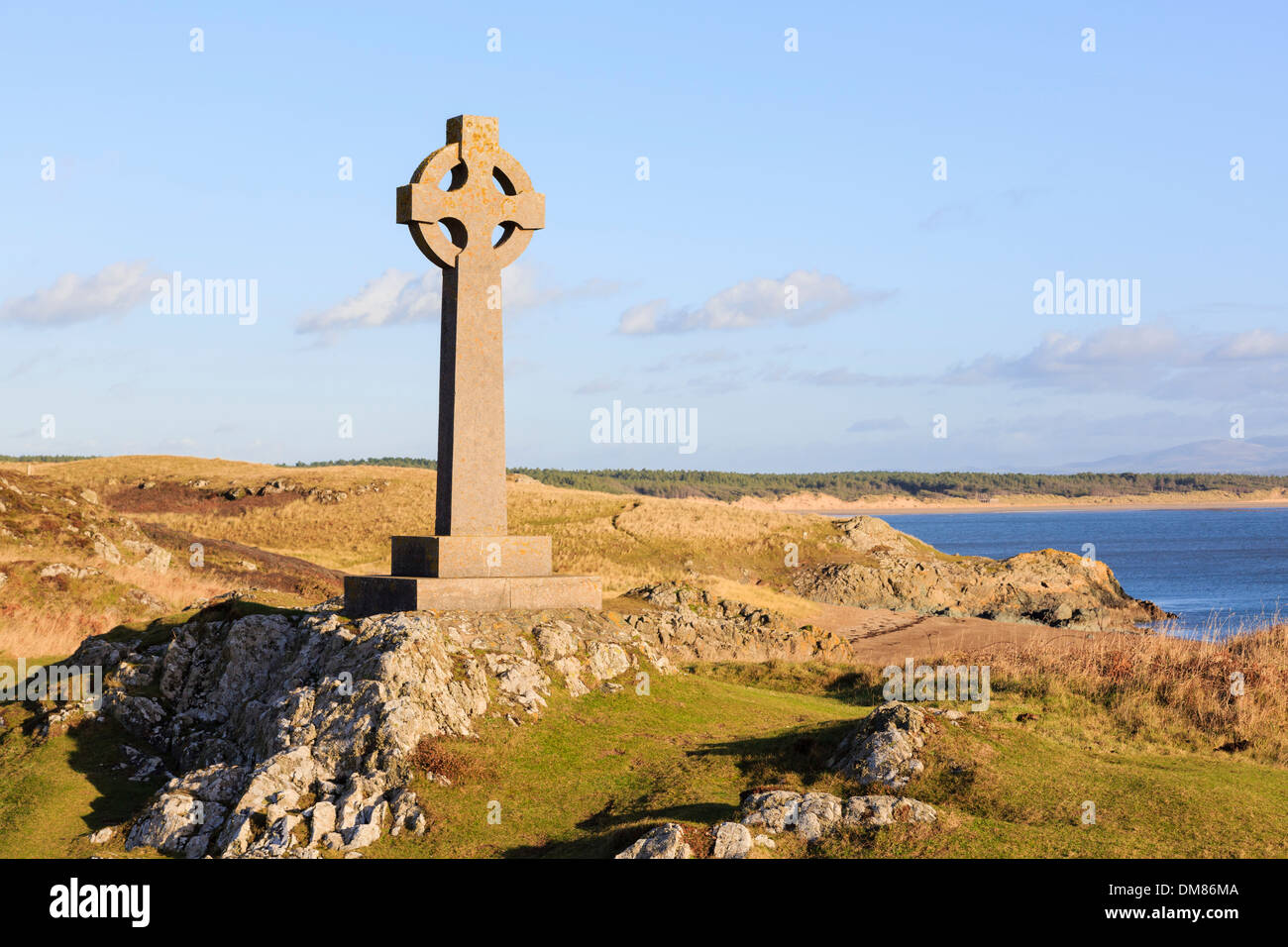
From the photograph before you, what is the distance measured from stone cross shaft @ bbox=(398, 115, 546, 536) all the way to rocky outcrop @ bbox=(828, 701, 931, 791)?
6180 millimetres

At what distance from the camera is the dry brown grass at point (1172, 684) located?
1545cm

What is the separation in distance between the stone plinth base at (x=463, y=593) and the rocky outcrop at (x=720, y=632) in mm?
9228

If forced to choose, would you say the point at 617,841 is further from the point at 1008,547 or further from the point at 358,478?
the point at 1008,547

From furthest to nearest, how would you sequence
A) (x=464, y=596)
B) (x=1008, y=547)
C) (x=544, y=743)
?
(x=1008, y=547) → (x=464, y=596) → (x=544, y=743)

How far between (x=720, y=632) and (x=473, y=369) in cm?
1376

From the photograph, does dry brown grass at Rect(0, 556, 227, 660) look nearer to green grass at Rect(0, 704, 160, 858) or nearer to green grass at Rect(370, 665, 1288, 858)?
green grass at Rect(0, 704, 160, 858)

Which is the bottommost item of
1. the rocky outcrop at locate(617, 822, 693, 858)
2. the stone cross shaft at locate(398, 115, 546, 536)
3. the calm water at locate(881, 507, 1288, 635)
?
the calm water at locate(881, 507, 1288, 635)

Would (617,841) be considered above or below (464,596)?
below

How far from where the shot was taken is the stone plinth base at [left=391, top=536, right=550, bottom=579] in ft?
50.1

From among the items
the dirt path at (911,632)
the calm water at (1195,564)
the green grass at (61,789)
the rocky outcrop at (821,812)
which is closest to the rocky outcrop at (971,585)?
the calm water at (1195,564)

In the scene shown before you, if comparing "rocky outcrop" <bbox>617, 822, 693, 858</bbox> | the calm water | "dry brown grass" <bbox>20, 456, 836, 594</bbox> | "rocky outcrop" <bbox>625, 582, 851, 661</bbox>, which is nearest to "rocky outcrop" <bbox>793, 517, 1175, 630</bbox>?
"dry brown grass" <bbox>20, 456, 836, 594</bbox>

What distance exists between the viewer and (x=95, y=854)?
35.5 ft
